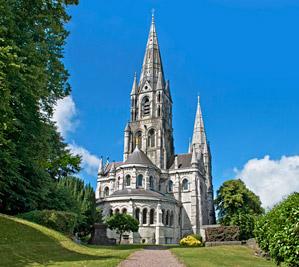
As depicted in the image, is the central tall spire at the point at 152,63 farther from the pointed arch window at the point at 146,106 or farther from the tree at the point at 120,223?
the tree at the point at 120,223

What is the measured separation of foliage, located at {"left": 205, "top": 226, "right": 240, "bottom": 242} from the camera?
27781 millimetres

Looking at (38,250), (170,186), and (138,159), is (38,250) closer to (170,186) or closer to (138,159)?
(138,159)

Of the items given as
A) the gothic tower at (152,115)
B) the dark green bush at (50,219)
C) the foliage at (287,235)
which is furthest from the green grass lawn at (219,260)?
the gothic tower at (152,115)

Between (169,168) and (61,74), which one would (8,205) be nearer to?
(61,74)

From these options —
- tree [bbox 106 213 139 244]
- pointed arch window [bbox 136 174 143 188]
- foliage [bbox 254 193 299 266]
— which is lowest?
foliage [bbox 254 193 299 266]

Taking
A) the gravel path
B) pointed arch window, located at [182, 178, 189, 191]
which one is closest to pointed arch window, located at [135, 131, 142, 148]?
pointed arch window, located at [182, 178, 189, 191]

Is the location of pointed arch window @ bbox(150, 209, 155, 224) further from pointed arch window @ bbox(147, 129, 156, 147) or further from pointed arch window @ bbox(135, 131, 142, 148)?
pointed arch window @ bbox(135, 131, 142, 148)

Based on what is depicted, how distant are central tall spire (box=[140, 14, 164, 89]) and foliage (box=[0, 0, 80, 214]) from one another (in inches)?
1955

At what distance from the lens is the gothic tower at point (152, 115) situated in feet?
216

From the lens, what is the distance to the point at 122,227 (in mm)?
40156

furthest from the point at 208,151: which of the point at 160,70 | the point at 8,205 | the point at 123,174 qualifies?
the point at 8,205

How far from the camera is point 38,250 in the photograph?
1469 centimetres

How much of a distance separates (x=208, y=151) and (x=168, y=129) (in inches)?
554

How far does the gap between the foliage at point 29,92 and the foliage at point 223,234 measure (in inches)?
523
